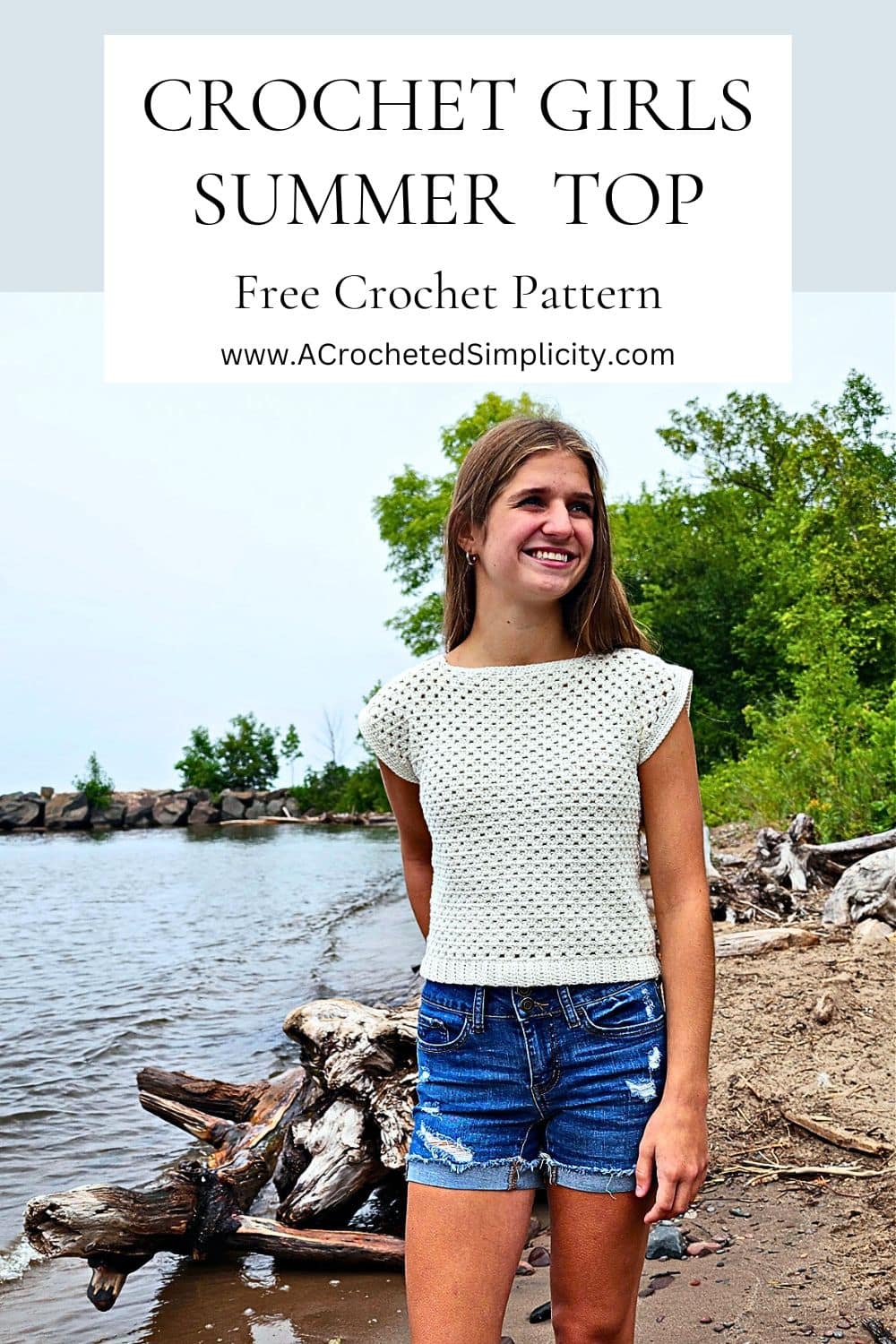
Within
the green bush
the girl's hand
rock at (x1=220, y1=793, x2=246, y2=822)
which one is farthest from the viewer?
rock at (x1=220, y1=793, x2=246, y2=822)

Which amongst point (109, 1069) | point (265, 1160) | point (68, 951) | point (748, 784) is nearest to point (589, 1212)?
point (265, 1160)

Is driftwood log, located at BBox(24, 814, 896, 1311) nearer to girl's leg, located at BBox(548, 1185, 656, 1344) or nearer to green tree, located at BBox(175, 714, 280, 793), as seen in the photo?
girl's leg, located at BBox(548, 1185, 656, 1344)

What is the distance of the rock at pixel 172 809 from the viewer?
40.4 metres

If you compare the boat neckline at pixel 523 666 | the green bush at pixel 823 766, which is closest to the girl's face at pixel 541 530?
the boat neckline at pixel 523 666

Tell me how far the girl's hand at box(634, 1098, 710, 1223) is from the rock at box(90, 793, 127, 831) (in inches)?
1499

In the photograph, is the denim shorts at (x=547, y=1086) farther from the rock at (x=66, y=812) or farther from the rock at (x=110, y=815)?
the rock at (x=110, y=815)

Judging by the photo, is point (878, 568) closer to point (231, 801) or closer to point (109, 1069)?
point (109, 1069)

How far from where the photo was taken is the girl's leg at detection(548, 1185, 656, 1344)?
2.17 m

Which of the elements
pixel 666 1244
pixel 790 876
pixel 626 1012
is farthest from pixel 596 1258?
pixel 790 876

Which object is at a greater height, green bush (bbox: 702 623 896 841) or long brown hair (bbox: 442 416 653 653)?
long brown hair (bbox: 442 416 653 653)

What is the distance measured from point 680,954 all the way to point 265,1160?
9.79 ft

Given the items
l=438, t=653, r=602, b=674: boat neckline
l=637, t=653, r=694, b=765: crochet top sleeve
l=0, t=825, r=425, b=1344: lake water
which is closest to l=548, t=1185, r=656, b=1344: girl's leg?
l=637, t=653, r=694, b=765: crochet top sleeve

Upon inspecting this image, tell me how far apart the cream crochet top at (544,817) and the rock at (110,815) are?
1490 inches

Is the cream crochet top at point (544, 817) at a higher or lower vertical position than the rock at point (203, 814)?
higher
